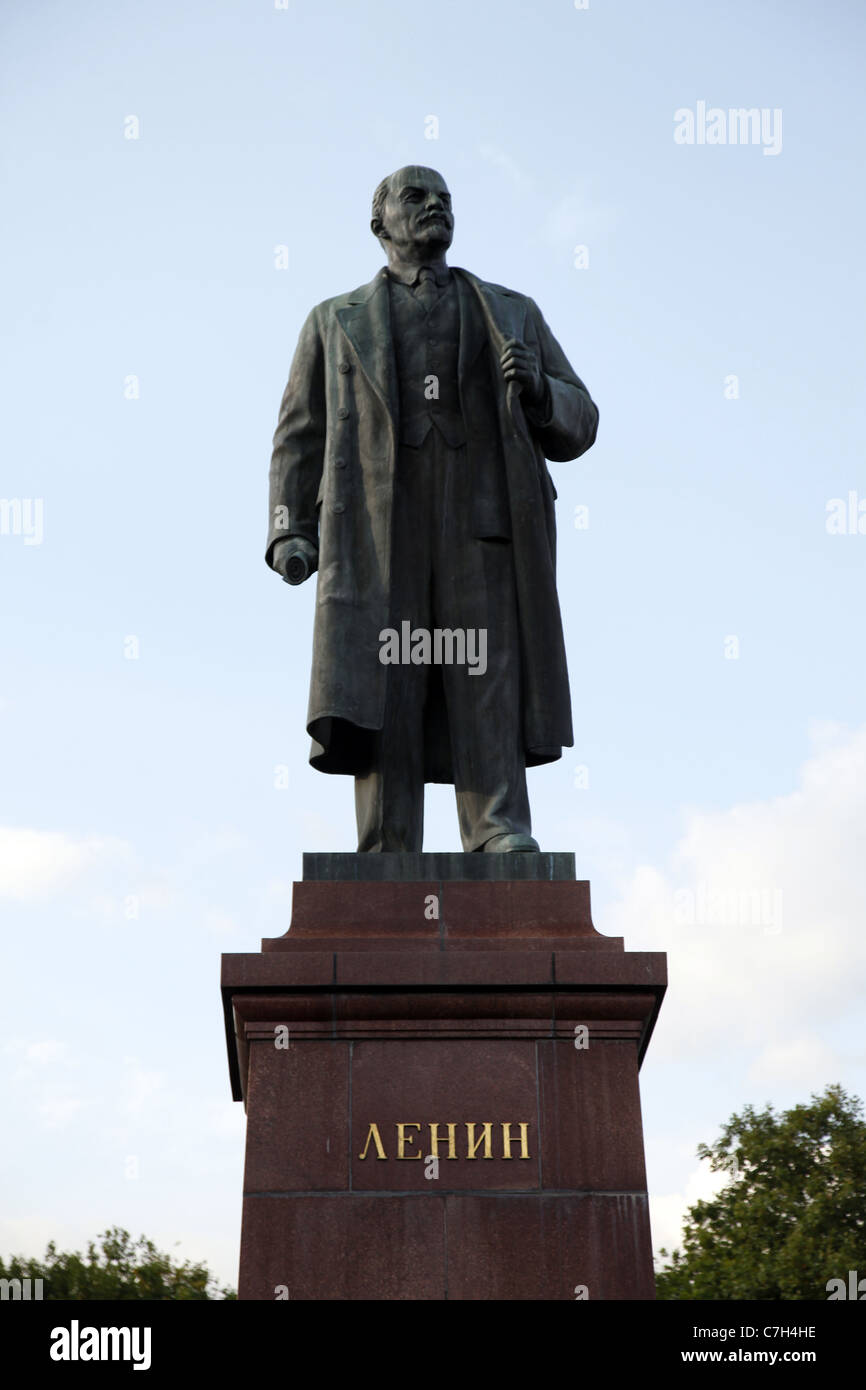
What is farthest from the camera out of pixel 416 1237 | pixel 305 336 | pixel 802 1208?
pixel 802 1208

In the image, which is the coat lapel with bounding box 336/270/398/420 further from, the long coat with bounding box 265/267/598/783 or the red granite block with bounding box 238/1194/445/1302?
the red granite block with bounding box 238/1194/445/1302

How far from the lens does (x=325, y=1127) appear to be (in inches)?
359

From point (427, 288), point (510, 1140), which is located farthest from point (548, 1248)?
point (427, 288)

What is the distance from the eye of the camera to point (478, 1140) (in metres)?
9.08

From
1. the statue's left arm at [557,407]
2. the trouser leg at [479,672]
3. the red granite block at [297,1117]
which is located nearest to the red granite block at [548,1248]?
the red granite block at [297,1117]

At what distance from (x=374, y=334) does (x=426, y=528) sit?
4.04 feet

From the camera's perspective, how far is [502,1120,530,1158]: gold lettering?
29.7 feet

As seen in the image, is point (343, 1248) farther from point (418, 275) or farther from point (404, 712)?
point (418, 275)

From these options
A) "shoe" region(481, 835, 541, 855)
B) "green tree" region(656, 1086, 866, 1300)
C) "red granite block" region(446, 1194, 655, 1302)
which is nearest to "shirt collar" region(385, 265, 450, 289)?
"shoe" region(481, 835, 541, 855)

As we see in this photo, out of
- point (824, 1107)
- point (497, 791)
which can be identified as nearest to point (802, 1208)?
point (824, 1107)

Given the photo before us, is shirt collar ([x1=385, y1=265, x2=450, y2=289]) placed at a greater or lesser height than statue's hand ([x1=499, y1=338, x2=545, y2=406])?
greater

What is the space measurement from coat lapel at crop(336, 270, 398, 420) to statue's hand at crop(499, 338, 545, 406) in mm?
681

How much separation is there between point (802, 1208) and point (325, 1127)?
28847 mm
